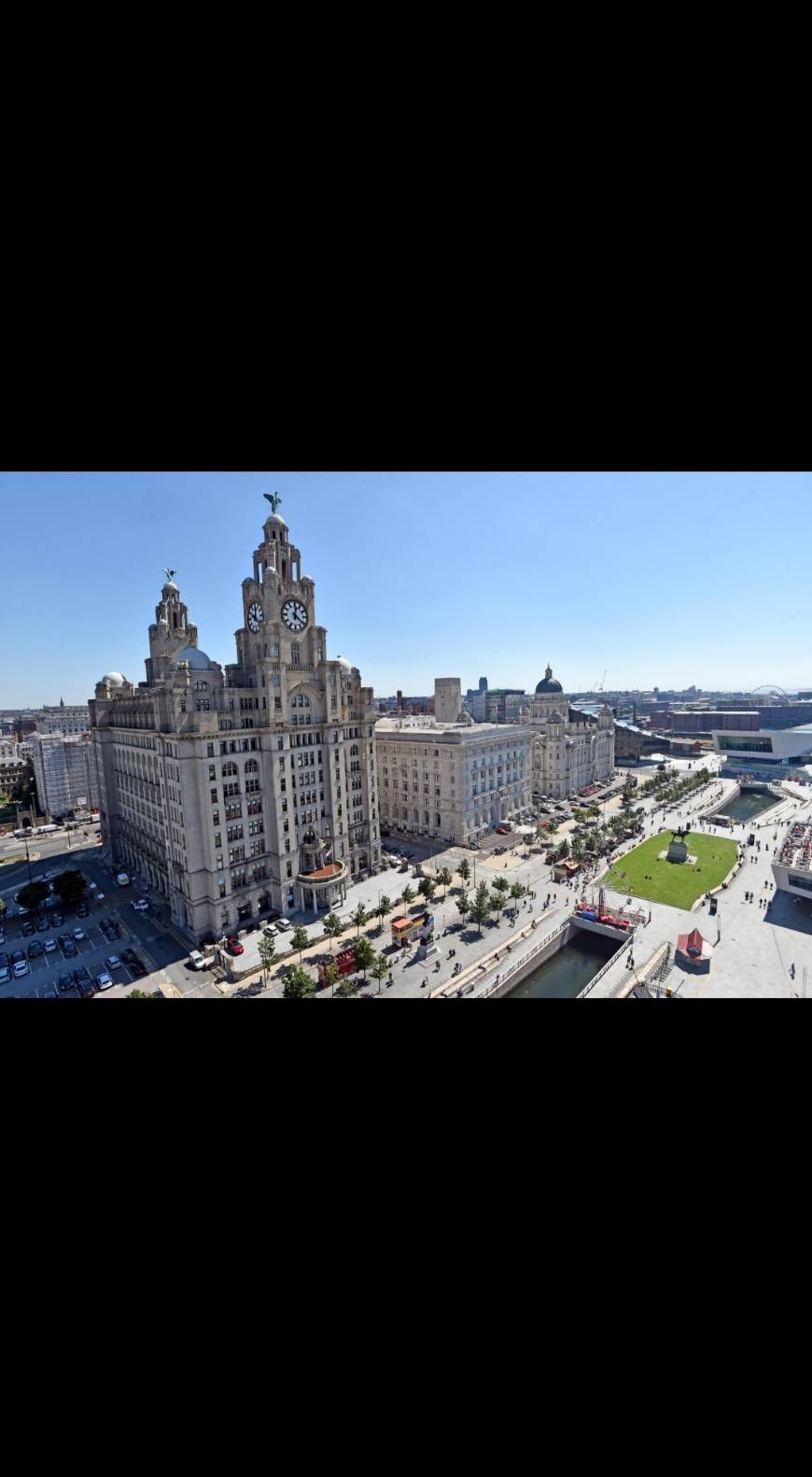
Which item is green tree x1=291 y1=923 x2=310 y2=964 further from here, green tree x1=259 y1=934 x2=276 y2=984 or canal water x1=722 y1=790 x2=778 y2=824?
canal water x1=722 y1=790 x2=778 y2=824

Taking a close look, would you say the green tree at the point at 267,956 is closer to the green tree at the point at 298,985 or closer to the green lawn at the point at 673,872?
the green tree at the point at 298,985

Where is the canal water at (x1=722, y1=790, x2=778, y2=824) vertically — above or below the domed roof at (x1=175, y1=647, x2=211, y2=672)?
below

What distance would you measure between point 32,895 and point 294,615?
14.6 m

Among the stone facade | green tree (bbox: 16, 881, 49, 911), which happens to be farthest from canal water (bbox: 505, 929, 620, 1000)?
green tree (bbox: 16, 881, 49, 911)

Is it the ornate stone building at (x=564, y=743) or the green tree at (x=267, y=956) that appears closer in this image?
the green tree at (x=267, y=956)

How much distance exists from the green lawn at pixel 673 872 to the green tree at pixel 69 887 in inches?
838

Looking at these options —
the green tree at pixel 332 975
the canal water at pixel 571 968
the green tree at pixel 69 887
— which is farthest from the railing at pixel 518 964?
the green tree at pixel 69 887

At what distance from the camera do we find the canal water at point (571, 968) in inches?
575

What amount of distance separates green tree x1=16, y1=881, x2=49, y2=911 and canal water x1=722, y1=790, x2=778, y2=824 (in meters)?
36.3

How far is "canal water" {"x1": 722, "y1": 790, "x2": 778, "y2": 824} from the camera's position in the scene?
32.6 meters

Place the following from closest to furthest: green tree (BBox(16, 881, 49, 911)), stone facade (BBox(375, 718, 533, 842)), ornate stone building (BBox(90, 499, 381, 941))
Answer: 1. ornate stone building (BBox(90, 499, 381, 941))
2. green tree (BBox(16, 881, 49, 911))
3. stone facade (BBox(375, 718, 533, 842))
